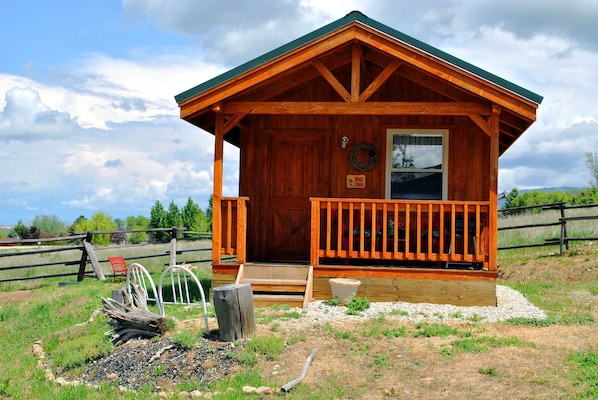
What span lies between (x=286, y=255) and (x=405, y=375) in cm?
602

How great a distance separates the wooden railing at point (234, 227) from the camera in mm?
10930

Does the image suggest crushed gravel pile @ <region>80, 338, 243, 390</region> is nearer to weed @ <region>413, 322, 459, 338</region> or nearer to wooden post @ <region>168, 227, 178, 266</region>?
weed @ <region>413, 322, 459, 338</region>

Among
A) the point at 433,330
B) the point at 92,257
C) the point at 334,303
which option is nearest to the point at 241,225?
the point at 334,303

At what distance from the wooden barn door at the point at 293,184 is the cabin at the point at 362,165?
20 millimetres

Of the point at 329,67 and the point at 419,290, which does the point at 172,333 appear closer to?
the point at 419,290

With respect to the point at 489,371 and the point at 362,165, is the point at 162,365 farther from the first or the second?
the point at 362,165

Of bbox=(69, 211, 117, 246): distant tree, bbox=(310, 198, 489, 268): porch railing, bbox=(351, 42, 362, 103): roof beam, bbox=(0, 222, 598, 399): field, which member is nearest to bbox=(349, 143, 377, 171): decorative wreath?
bbox=(310, 198, 489, 268): porch railing

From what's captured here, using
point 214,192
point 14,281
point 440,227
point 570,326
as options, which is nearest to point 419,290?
point 440,227

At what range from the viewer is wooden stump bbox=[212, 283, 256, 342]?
7.57m

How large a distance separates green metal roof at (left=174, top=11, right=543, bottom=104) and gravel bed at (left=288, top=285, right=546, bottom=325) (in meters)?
3.24

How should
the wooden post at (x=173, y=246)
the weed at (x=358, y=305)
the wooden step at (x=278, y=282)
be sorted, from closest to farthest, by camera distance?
1. the weed at (x=358, y=305)
2. the wooden step at (x=278, y=282)
3. the wooden post at (x=173, y=246)

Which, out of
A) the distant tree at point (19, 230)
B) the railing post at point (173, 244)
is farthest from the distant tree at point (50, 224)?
the railing post at point (173, 244)

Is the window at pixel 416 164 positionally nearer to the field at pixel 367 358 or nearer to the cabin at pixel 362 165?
the cabin at pixel 362 165

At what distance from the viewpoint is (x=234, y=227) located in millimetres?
11305
